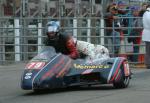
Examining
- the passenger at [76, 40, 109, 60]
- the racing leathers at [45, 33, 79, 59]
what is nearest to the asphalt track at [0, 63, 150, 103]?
the passenger at [76, 40, 109, 60]

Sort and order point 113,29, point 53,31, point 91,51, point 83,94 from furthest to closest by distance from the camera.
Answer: point 113,29 < point 91,51 < point 53,31 < point 83,94

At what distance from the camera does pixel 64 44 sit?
11016 mm

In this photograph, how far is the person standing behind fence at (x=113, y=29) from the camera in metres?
16.5

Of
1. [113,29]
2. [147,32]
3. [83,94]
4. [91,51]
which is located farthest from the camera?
[113,29]

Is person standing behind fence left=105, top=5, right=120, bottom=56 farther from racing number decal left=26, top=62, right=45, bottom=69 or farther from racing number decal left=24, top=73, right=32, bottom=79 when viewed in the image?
racing number decal left=24, top=73, right=32, bottom=79

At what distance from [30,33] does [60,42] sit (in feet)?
20.8

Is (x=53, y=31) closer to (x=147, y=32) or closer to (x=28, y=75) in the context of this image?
(x=28, y=75)

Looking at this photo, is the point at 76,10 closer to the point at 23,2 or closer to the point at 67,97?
the point at 23,2

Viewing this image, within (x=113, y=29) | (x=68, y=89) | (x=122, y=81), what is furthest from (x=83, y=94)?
(x=113, y=29)

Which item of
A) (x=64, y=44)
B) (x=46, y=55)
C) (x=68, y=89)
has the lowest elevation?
(x=68, y=89)

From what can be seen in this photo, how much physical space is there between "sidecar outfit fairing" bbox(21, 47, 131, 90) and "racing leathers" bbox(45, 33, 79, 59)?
19 cm

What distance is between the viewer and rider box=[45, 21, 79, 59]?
1095cm

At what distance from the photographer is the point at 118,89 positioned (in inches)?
432

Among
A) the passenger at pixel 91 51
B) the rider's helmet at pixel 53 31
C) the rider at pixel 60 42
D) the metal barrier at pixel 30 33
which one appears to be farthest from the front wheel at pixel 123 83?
the metal barrier at pixel 30 33
